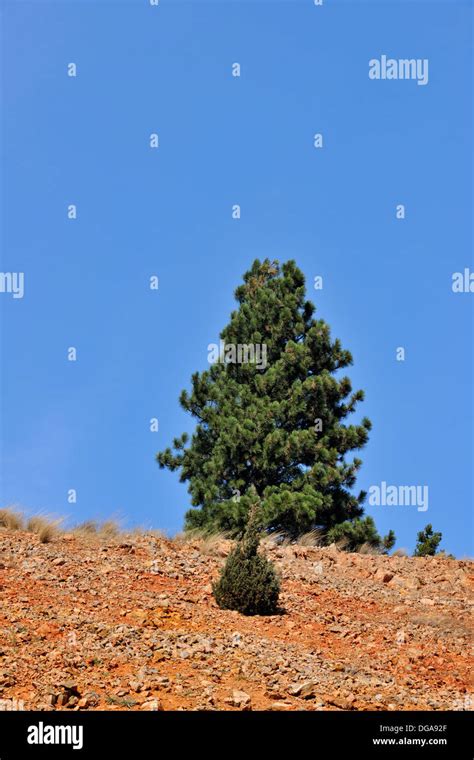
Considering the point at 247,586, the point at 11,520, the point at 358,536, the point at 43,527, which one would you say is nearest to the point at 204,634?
the point at 247,586

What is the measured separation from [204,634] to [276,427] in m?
15.8

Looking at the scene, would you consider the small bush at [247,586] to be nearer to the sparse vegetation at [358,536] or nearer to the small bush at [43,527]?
the small bush at [43,527]

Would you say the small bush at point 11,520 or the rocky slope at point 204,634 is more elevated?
the small bush at point 11,520

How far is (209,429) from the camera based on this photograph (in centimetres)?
3000

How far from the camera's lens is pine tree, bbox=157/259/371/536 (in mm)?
27484

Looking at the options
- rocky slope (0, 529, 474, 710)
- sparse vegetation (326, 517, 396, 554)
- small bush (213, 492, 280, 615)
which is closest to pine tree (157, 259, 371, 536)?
sparse vegetation (326, 517, 396, 554)

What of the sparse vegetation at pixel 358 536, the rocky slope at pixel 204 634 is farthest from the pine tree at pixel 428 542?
the rocky slope at pixel 204 634

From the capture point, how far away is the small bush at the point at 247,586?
1509 cm

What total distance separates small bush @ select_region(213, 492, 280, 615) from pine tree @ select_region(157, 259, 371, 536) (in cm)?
1028

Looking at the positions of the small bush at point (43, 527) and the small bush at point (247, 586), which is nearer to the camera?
the small bush at point (247, 586)

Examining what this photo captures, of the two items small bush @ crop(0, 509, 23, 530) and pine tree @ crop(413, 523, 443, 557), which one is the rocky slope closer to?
small bush @ crop(0, 509, 23, 530)

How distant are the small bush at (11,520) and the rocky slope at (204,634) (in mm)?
488
